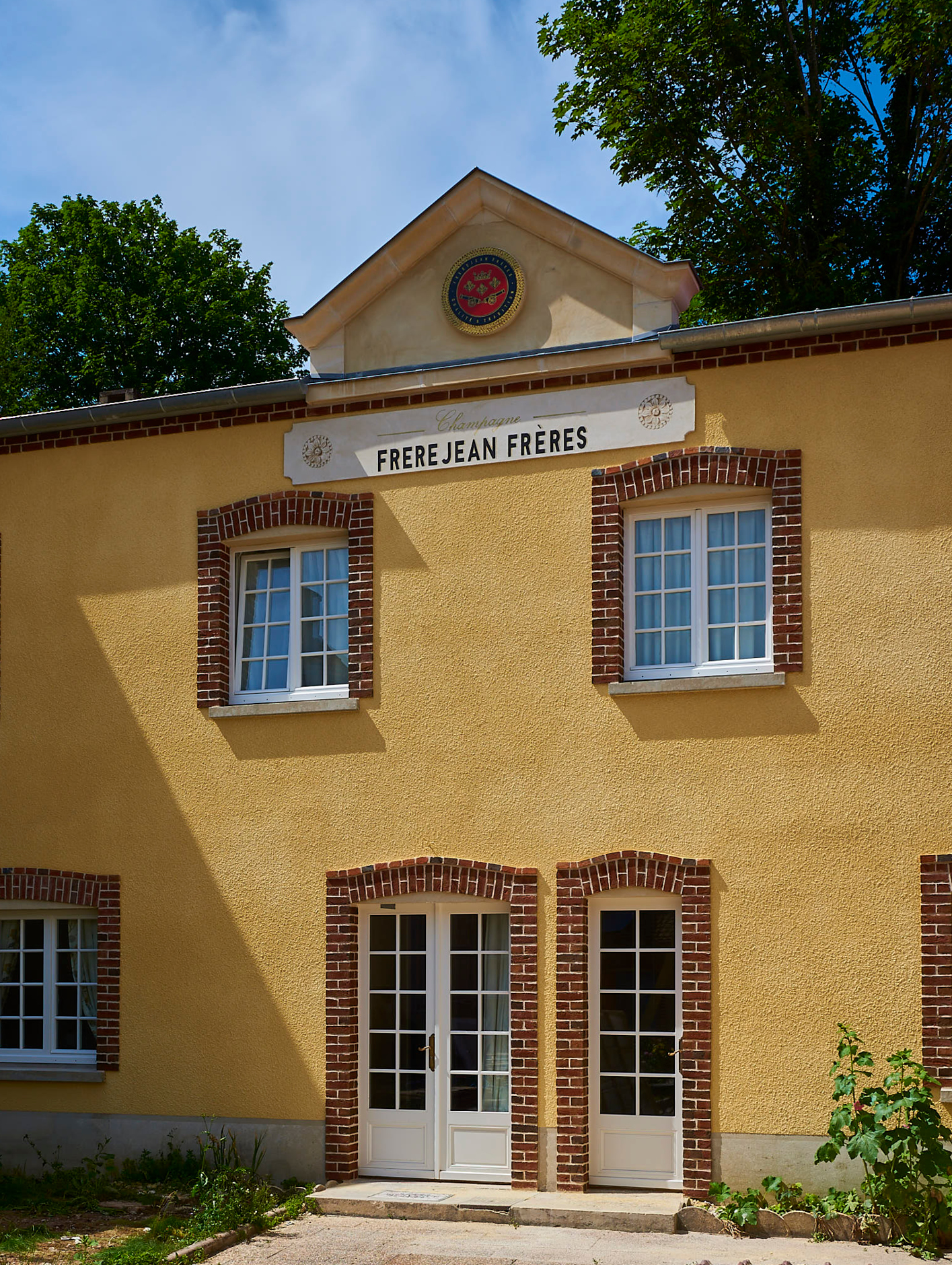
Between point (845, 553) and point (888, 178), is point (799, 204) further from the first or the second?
point (845, 553)

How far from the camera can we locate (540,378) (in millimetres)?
12078

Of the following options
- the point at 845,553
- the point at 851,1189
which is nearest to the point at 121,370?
A: the point at 845,553

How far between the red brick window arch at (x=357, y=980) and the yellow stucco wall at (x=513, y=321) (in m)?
4.29

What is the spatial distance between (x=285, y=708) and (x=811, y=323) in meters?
5.27

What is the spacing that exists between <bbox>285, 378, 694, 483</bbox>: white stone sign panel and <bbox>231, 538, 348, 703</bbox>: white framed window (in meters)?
0.74

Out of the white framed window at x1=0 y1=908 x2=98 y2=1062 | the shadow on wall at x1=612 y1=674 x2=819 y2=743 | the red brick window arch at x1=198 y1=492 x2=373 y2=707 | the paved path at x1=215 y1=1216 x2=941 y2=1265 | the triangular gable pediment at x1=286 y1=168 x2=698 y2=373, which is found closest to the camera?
the paved path at x1=215 y1=1216 x2=941 y2=1265

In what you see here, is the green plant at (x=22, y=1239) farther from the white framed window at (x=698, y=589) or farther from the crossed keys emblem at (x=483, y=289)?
the crossed keys emblem at (x=483, y=289)

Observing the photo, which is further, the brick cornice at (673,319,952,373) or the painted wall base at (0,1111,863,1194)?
the brick cornice at (673,319,952,373)

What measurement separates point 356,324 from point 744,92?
26.7ft

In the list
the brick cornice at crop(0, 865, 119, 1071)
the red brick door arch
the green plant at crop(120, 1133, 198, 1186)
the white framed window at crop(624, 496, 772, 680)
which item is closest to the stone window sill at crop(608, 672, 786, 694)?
the white framed window at crop(624, 496, 772, 680)

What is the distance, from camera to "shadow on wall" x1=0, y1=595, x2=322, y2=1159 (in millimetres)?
12266

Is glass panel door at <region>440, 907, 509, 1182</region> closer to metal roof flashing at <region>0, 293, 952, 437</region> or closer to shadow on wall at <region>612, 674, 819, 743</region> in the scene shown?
shadow on wall at <region>612, 674, 819, 743</region>

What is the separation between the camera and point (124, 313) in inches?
1012

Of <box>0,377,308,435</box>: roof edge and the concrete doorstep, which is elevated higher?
<box>0,377,308,435</box>: roof edge
